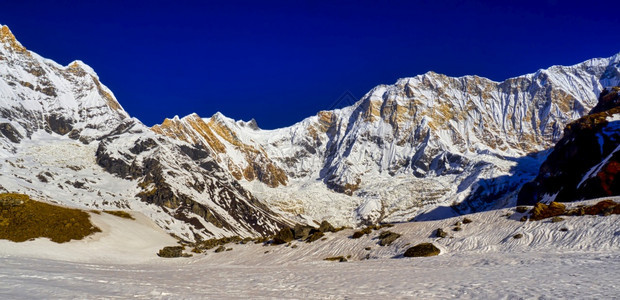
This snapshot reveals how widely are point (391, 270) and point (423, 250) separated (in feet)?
34.5

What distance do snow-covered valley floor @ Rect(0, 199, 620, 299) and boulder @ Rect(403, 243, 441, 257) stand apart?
0.96 metres

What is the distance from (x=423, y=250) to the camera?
37.4 meters

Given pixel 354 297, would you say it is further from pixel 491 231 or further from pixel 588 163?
pixel 588 163

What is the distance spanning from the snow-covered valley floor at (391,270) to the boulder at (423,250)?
961mm

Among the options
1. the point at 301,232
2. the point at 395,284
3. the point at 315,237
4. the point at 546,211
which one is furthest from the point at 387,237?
the point at 395,284

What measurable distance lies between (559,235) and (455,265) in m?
12.5

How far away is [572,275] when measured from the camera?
20875 millimetres

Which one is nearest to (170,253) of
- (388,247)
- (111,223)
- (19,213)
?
(111,223)

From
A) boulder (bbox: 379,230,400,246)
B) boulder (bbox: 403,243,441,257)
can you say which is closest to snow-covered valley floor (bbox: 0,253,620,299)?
boulder (bbox: 403,243,441,257)

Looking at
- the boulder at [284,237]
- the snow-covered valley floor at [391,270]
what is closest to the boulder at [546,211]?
the snow-covered valley floor at [391,270]

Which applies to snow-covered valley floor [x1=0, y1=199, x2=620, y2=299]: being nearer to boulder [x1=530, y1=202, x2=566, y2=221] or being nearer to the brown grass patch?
boulder [x1=530, y1=202, x2=566, y2=221]

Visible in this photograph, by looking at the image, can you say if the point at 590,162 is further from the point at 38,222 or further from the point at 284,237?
the point at 38,222

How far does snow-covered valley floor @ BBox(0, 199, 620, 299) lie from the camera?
1770 centimetres

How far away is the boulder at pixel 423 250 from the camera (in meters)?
36.9
